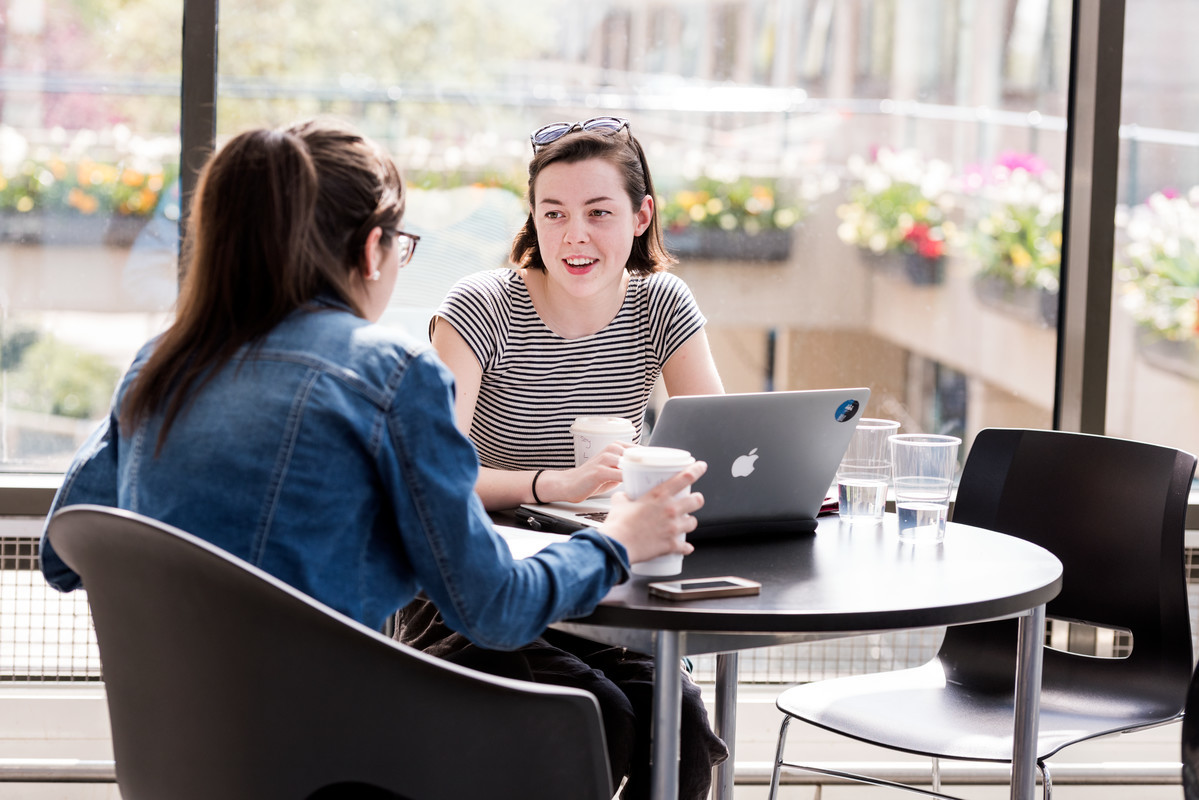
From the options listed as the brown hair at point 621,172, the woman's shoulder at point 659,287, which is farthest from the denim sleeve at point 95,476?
the woman's shoulder at point 659,287

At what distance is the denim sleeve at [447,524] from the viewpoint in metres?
1.14

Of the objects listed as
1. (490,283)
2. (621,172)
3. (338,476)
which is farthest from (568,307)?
(338,476)

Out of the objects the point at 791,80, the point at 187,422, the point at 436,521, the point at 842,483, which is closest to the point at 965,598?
the point at 842,483

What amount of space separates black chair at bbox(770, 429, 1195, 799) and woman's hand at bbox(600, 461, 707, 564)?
645 millimetres

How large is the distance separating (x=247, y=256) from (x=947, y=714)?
1292 millimetres

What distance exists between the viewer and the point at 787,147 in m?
2.80

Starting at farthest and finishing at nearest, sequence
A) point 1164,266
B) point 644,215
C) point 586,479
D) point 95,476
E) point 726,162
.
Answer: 1. point 1164,266
2. point 726,162
3. point 644,215
4. point 586,479
5. point 95,476

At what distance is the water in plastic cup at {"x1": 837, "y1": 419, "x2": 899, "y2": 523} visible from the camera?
5.83ft

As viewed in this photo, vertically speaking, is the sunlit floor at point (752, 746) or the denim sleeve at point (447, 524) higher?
the denim sleeve at point (447, 524)

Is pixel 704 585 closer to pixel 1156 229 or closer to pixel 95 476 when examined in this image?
pixel 95 476

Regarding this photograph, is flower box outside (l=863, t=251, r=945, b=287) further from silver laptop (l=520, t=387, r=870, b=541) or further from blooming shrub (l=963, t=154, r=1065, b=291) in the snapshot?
silver laptop (l=520, t=387, r=870, b=541)

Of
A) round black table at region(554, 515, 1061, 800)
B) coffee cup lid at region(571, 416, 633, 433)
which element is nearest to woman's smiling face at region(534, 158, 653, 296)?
coffee cup lid at region(571, 416, 633, 433)

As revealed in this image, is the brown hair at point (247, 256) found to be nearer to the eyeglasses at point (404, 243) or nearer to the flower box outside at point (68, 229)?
the eyeglasses at point (404, 243)

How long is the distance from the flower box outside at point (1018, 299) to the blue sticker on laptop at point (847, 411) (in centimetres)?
144
